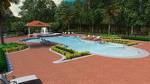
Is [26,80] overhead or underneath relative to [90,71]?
overhead

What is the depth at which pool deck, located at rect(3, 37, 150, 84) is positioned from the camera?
41.6 feet

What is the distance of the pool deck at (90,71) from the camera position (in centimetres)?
1268

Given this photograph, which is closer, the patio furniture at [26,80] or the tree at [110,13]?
the patio furniture at [26,80]

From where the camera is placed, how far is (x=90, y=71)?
48.2ft

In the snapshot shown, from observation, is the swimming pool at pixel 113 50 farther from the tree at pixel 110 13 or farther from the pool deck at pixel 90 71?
the tree at pixel 110 13

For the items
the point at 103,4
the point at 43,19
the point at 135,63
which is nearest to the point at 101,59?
the point at 135,63

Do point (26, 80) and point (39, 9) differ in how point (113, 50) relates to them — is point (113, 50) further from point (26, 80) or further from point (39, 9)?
point (39, 9)

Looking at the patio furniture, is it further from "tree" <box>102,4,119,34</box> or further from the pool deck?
"tree" <box>102,4,119,34</box>

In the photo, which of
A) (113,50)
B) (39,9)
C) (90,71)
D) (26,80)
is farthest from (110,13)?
(26,80)

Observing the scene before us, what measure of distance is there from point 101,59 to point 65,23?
36.9m

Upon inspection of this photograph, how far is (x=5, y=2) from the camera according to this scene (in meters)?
27.5

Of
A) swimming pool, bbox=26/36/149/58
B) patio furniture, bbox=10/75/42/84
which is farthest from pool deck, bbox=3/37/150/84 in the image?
swimming pool, bbox=26/36/149/58

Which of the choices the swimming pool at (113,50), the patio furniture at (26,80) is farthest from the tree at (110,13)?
the patio furniture at (26,80)

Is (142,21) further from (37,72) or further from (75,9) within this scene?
(37,72)
